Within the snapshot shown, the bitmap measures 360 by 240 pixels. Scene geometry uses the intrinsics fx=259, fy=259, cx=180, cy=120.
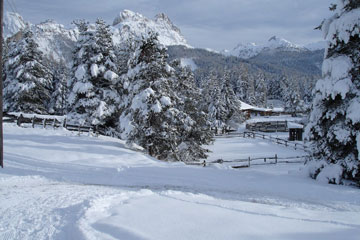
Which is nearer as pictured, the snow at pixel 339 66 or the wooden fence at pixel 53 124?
the snow at pixel 339 66

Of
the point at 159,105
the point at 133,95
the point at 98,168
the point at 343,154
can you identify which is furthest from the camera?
the point at 133,95

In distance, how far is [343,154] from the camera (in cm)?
1253

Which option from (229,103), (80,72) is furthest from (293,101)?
(80,72)

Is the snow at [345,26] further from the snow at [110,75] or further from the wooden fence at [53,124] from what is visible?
the wooden fence at [53,124]

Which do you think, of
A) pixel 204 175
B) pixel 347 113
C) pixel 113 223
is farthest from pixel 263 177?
pixel 113 223

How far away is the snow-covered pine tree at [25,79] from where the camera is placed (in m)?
31.5

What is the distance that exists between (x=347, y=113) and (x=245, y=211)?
7790mm

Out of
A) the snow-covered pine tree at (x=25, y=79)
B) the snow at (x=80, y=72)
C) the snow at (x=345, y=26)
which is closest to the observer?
the snow at (x=345, y=26)

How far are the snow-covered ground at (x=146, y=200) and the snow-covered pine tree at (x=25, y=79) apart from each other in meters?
12.1

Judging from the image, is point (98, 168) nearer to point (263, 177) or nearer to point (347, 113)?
point (263, 177)

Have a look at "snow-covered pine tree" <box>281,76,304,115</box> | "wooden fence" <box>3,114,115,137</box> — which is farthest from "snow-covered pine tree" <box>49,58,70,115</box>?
"snow-covered pine tree" <box>281,76,304,115</box>

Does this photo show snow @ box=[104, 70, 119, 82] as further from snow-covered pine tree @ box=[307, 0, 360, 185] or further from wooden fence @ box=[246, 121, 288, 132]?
wooden fence @ box=[246, 121, 288, 132]

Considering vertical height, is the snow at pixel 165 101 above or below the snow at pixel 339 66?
below

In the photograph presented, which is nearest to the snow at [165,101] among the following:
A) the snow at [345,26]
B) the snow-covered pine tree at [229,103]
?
the snow at [345,26]
